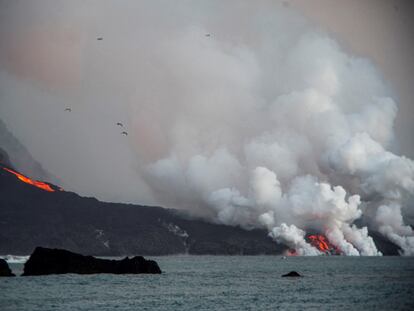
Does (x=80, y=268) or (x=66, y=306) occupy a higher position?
(x=80, y=268)

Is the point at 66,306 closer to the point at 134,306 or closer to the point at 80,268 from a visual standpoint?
the point at 134,306

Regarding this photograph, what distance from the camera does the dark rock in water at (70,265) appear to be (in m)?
173

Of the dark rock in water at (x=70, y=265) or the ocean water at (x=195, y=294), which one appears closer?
the ocean water at (x=195, y=294)

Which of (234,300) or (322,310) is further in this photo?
(234,300)

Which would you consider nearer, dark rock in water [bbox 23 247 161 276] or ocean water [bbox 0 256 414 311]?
ocean water [bbox 0 256 414 311]

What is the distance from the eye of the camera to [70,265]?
18050 centimetres

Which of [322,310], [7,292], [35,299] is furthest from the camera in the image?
[7,292]

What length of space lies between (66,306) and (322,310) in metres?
40.0

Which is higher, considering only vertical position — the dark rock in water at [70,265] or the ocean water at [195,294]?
the dark rock in water at [70,265]

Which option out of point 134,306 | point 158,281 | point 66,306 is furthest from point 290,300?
point 158,281

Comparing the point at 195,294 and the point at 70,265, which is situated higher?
the point at 70,265

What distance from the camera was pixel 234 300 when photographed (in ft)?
387

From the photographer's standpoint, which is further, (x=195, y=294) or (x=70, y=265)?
(x=70, y=265)

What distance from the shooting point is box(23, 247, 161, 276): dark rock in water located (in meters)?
173
